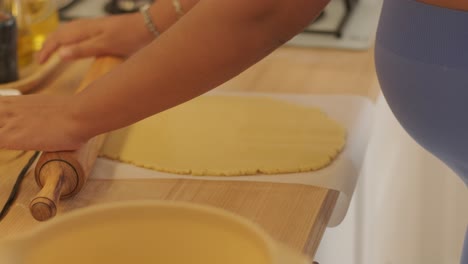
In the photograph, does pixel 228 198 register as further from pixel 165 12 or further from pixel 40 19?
pixel 40 19

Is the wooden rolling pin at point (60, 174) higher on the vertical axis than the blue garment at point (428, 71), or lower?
lower

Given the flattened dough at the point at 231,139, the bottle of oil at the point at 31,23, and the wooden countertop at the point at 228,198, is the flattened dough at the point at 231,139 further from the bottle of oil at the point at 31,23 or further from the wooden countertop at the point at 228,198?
the bottle of oil at the point at 31,23

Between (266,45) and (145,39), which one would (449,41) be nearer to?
(266,45)

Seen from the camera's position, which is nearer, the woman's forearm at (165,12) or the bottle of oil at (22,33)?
the woman's forearm at (165,12)

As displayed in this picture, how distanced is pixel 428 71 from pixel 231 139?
10.7 inches

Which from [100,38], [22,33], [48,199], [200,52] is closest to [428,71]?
[200,52]

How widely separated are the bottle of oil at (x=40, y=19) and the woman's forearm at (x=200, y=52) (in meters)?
0.46

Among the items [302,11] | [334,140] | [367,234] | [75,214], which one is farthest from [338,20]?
[75,214]

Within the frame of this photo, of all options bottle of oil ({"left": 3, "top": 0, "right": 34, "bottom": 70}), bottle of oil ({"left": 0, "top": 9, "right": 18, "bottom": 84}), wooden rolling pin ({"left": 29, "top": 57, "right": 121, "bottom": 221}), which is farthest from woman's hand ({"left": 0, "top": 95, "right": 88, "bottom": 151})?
bottle of oil ({"left": 3, "top": 0, "right": 34, "bottom": 70})

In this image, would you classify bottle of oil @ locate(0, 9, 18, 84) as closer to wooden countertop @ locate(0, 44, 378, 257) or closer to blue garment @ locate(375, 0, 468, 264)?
wooden countertop @ locate(0, 44, 378, 257)

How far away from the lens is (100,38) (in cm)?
111

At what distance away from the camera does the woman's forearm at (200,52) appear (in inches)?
29.2

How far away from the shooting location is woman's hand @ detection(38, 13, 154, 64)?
1096mm

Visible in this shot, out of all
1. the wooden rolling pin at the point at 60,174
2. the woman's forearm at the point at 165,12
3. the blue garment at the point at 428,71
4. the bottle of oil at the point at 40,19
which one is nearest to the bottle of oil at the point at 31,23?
the bottle of oil at the point at 40,19
